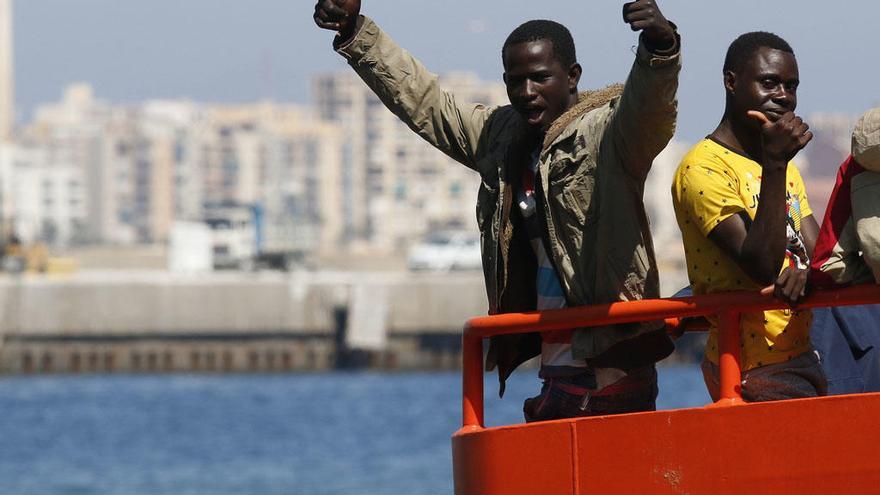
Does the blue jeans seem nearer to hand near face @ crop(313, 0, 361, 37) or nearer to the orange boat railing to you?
the orange boat railing

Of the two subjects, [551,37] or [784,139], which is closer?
[784,139]

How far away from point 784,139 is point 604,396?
0.95m

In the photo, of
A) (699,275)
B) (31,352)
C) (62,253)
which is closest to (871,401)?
(699,275)

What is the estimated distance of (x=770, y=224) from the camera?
173 inches

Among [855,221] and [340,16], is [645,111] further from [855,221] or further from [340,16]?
[340,16]

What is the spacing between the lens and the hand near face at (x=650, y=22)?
427 cm

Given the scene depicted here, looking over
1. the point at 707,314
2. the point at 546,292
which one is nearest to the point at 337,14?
the point at 546,292

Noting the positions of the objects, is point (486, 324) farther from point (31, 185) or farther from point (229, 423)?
point (31, 185)

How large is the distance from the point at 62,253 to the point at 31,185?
9965 centimetres

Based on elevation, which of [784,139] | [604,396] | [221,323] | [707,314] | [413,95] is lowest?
[221,323]

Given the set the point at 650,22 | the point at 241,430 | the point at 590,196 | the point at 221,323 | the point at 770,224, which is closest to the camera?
the point at 650,22

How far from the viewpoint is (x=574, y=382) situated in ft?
16.3

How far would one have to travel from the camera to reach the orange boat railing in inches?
171

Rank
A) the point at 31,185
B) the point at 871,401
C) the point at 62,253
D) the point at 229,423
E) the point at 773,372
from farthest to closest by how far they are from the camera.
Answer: the point at 31,185
the point at 62,253
the point at 229,423
the point at 773,372
the point at 871,401
